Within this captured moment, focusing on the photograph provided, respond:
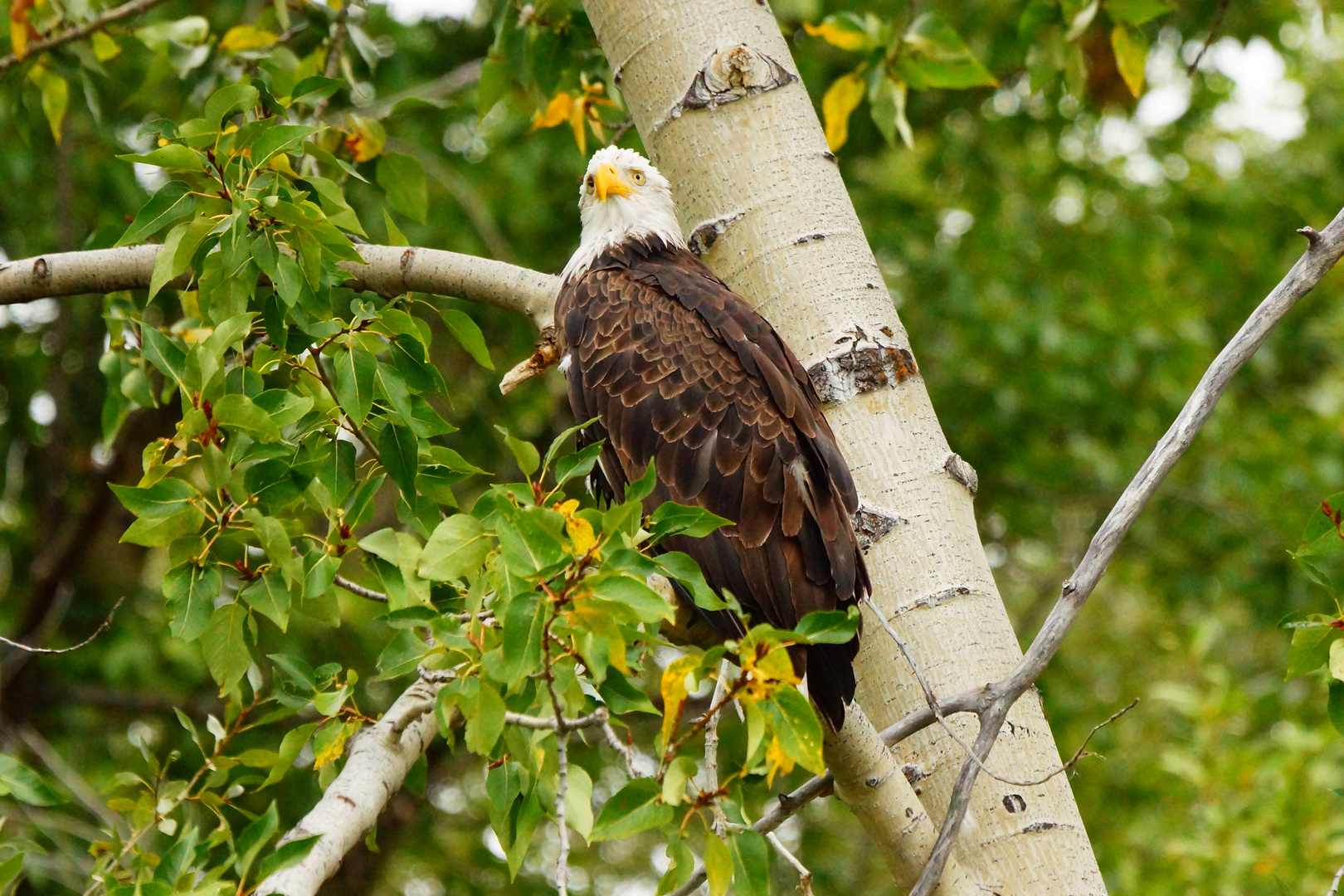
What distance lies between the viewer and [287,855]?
183 centimetres

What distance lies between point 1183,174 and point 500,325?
15.2ft

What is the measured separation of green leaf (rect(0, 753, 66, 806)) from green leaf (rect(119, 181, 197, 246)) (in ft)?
2.82

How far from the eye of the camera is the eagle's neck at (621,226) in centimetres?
388

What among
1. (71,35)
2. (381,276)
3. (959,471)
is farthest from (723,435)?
(71,35)

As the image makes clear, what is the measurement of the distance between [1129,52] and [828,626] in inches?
111

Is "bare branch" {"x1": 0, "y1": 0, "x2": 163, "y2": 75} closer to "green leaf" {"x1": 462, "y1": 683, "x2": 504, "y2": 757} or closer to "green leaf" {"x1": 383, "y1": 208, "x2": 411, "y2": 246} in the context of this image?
"green leaf" {"x1": 383, "y1": 208, "x2": 411, "y2": 246}

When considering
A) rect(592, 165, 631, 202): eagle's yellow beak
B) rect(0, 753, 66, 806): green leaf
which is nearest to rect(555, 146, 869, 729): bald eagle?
rect(592, 165, 631, 202): eagle's yellow beak

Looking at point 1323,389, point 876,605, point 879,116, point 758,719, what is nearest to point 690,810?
point 758,719

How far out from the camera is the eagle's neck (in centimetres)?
388

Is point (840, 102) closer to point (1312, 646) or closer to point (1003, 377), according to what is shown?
point (1312, 646)

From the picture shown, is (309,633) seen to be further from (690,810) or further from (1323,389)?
(1323,389)

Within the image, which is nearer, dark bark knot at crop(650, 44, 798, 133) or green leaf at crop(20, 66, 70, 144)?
dark bark knot at crop(650, 44, 798, 133)

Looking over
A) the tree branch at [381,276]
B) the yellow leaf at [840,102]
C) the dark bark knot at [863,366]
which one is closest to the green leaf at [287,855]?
the tree branch at [381,276]

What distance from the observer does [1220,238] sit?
8266 millimetres
